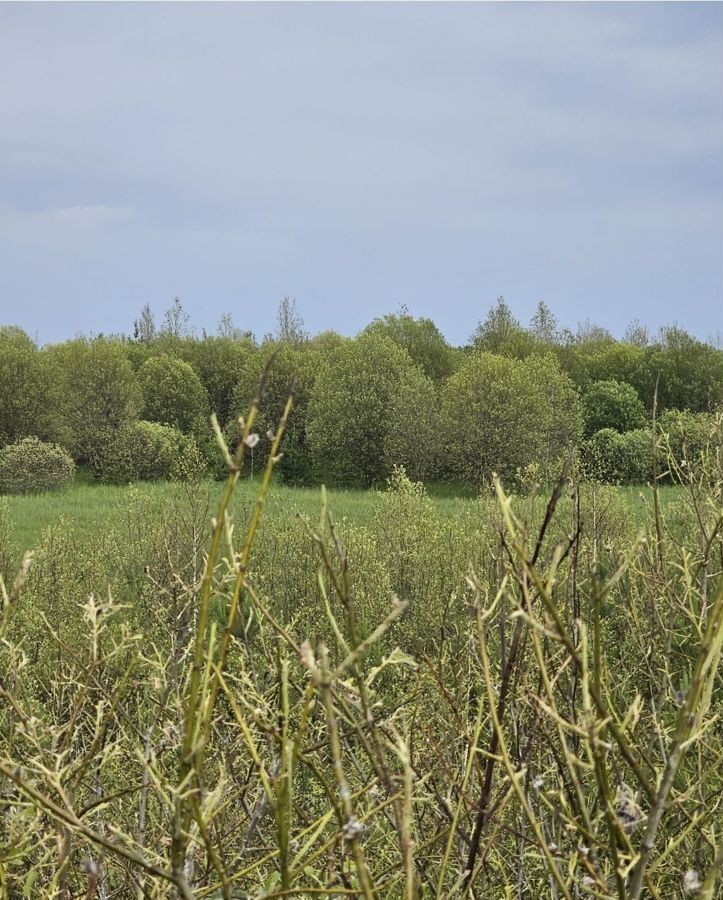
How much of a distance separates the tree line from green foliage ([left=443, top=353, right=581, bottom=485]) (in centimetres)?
5

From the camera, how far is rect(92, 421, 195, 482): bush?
33.2 m

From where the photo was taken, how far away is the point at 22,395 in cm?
3575

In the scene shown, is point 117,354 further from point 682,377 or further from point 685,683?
point 685,683

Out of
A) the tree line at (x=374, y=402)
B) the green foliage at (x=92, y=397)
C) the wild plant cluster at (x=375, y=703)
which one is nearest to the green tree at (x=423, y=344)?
the tree line at (x=374, y=402)

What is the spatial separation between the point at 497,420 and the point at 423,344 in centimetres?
1456

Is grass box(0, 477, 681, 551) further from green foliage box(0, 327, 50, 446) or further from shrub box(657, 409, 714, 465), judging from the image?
green foliage box(0, 327, 50, 446)

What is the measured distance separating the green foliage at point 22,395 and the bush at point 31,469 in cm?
610

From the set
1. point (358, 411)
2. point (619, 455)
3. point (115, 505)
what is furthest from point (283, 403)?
point (115, 505)

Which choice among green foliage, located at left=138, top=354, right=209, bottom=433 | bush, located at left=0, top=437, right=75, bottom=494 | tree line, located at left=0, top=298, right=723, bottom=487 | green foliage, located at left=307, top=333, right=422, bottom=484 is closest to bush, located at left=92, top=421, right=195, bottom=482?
tree line, located at left=0, top=298, right=723, bottom=487

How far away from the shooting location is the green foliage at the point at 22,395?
35.5m

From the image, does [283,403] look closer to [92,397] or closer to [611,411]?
[92,397]

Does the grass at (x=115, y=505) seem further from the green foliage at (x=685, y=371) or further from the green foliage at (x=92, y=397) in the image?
the green foliage at (x=685, y=371)

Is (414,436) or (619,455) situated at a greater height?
(414,436)

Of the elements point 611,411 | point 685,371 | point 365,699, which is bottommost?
point 365,699
